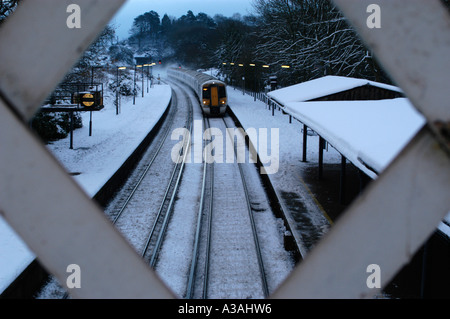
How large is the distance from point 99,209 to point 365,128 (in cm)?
816

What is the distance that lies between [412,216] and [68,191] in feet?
1.75

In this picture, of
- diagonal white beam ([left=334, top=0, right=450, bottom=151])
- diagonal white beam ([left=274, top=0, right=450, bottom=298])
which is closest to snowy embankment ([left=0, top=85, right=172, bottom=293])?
diagonal white beam ([left=274, top=0, right=450, bottom=298])

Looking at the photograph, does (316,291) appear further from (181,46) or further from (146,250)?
(181,46)

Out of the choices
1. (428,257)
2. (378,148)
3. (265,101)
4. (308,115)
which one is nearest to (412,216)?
(378,148)

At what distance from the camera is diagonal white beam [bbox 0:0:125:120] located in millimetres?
705

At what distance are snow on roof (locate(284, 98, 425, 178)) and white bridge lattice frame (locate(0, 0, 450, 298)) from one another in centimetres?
321

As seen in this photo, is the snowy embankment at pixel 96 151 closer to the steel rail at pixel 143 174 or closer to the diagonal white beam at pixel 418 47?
the steel rail at pixel 143 174

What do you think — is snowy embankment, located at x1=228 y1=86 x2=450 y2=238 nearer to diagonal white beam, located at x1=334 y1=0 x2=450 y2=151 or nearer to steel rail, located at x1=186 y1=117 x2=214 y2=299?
diagonal white beam, located at x1=334 y1=0 x2=450 y2=151

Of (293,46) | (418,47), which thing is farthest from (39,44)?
(293,46)

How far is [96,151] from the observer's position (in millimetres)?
20094

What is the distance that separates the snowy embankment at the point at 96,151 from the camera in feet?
27.3

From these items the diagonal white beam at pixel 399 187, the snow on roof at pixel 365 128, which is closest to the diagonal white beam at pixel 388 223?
the diagonal white beam at pixel 399 187
